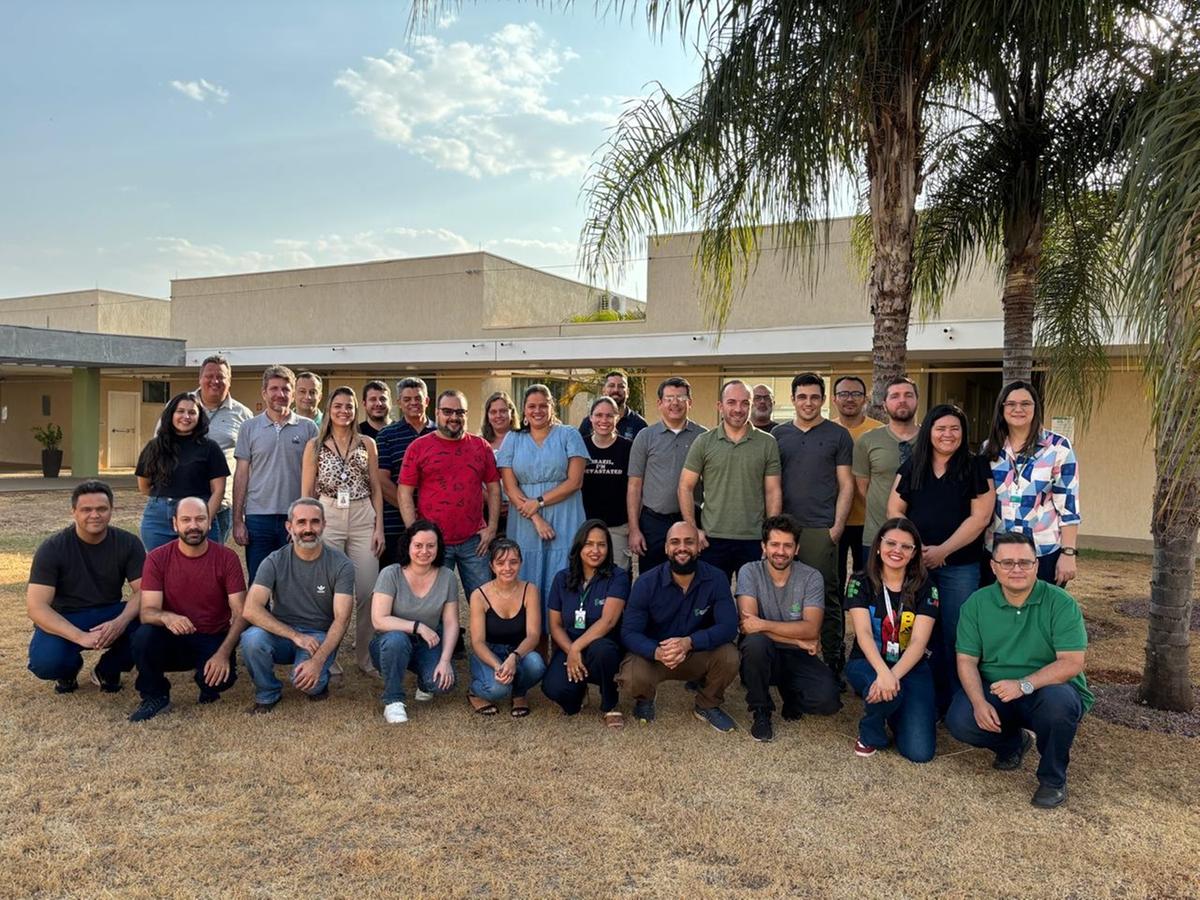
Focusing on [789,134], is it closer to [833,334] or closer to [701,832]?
[701,832]

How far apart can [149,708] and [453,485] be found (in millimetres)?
2014

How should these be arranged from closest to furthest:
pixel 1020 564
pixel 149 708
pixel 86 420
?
1. pixel 1020 564
2. pixel 149 708
3. pixel 86 420

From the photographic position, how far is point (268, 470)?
17.6 feet

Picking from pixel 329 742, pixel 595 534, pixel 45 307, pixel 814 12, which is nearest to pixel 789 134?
pixel 814 12

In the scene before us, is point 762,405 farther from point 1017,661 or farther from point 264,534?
point 264,534

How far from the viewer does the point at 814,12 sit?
512 centimetres

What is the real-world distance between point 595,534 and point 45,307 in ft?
103

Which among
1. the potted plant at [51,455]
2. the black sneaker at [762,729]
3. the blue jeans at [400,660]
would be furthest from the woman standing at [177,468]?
the potted plant at [51,455]

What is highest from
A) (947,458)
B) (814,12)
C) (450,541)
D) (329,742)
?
(814,12)

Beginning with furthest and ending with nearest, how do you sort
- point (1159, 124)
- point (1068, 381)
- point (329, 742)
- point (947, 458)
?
point (1068, 381)
point (947, 458)
point (329, 742)
point (1159, 124)

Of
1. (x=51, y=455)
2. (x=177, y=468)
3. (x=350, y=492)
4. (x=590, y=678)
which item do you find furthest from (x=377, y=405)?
(x=51, y=455)

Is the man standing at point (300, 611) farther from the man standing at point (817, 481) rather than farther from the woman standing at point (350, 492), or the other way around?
the man standing at point (817, 481)

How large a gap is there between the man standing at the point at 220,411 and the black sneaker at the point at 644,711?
299 cm

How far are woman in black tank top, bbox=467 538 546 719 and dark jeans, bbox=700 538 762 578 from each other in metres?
1.10
